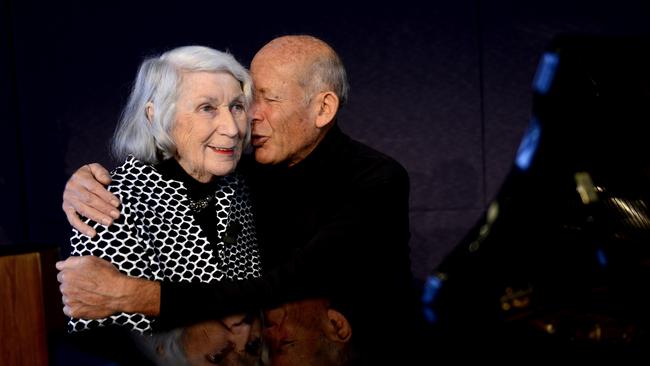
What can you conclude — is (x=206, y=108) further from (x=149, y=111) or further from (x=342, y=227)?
(x=342, y=227)

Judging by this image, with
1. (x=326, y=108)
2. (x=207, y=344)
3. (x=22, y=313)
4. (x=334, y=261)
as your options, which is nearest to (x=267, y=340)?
(x=207, y=344)

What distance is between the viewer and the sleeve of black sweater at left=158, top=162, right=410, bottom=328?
1713 millimetres

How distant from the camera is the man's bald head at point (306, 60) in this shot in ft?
7.57

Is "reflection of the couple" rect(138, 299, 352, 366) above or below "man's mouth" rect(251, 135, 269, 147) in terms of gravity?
below

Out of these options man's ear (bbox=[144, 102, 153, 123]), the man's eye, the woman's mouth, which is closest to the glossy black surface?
the woman's mouth

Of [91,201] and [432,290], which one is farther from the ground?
[91,201]

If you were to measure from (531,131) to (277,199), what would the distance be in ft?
2.81

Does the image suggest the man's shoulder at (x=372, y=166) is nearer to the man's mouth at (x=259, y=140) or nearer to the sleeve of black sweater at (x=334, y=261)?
the sleeve of black sweater at (x=334, y=261)

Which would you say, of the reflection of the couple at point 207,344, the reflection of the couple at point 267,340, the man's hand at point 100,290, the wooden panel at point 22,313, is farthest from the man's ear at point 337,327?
the wooden panel at point 22,313

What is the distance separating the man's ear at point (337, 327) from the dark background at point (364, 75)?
5.09 ft

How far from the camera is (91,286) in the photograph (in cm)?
160

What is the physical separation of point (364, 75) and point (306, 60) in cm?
126

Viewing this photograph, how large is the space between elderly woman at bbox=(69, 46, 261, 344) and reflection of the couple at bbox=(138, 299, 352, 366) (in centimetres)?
5

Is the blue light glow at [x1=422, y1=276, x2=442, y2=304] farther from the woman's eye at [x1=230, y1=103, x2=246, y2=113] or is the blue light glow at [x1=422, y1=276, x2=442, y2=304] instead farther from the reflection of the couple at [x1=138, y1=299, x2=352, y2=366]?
the woman's eye at [x1=230, y1=103, x2=246, y2=113]
